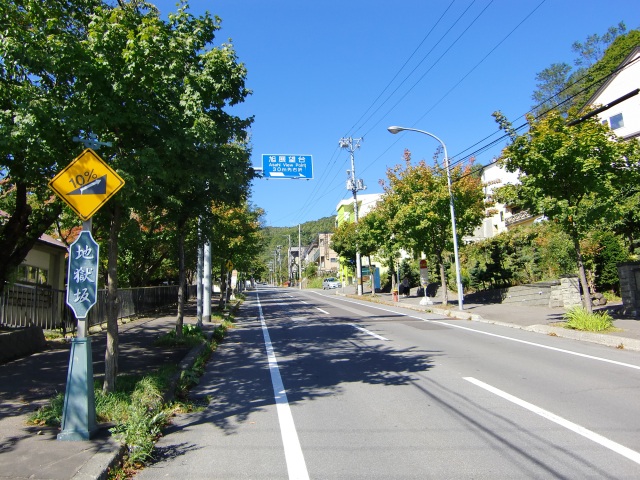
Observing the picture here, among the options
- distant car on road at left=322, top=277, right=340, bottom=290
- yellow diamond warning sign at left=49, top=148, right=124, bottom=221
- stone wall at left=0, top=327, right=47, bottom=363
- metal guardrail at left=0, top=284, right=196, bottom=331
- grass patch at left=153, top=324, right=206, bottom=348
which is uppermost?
yellow diamond warning sign at left=49, top=148, right=124, bottom=221

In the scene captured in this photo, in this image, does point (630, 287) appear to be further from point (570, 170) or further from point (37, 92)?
point (37, 92)

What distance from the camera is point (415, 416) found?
6129mm

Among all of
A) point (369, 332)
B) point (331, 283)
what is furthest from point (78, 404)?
point (331, 283)

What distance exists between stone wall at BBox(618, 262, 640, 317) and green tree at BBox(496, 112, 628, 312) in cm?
213

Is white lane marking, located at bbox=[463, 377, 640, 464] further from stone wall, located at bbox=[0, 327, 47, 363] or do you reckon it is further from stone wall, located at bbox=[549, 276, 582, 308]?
stone wall, located at bbox=[549, 276, 582, 308]

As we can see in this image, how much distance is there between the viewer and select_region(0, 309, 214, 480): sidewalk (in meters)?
4.23

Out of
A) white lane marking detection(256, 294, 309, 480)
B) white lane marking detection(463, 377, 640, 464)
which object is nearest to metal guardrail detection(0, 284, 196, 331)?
white lane marking detection(256, 294, 309, 480)

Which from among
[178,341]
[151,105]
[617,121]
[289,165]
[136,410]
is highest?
[617,121]

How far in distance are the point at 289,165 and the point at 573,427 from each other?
57.8ft

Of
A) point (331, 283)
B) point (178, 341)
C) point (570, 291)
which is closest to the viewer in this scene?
point (178, 341)

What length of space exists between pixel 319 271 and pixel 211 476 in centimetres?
9552

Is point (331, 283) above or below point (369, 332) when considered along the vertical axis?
above

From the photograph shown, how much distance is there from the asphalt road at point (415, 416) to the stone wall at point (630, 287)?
16.0 feet

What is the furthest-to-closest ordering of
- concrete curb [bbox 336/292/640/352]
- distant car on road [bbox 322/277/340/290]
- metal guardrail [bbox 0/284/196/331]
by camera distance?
1. distant car on road [bbox 322/277/340/290]
2. metal guardrail [bbox 0/284/196/331]
3. concrete curb [bbox 336/292/640/352]
